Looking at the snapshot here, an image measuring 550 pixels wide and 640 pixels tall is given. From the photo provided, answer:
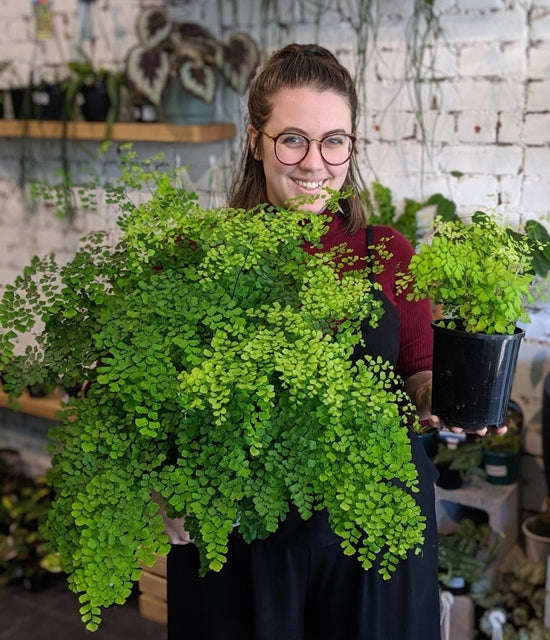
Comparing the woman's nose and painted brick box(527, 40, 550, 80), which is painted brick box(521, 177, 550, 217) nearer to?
painted brick box(527, 40, 550, 80)

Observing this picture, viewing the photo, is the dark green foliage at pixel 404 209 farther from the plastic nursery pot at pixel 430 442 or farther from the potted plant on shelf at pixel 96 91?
the potted plant on shelf at pixel 96 91

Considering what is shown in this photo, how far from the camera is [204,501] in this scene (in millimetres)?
968

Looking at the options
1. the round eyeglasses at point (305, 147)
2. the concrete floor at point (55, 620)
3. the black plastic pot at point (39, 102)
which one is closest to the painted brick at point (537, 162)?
the round eyeglasses at point (305, 147)

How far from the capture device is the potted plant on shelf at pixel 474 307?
995 mm

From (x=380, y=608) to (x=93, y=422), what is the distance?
58 cm

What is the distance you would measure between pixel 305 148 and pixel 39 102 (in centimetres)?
187

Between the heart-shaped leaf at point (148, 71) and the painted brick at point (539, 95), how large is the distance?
1092mm

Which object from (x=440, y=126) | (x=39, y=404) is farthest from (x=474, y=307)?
(x=39, y=404)

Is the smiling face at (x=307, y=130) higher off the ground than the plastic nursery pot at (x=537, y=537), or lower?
higher

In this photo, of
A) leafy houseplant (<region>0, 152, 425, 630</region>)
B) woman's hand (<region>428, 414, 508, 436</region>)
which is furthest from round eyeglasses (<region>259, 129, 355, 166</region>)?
woman's hand (<region>428, 414, 508, 436</region>)

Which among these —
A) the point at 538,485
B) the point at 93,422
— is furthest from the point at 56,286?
the point at 538,485

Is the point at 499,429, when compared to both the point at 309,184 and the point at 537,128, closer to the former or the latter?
the point at 309,184

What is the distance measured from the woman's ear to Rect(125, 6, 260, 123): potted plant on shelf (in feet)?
3.64

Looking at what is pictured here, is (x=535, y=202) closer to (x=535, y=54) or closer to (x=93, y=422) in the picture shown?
(x=535, y=54)
